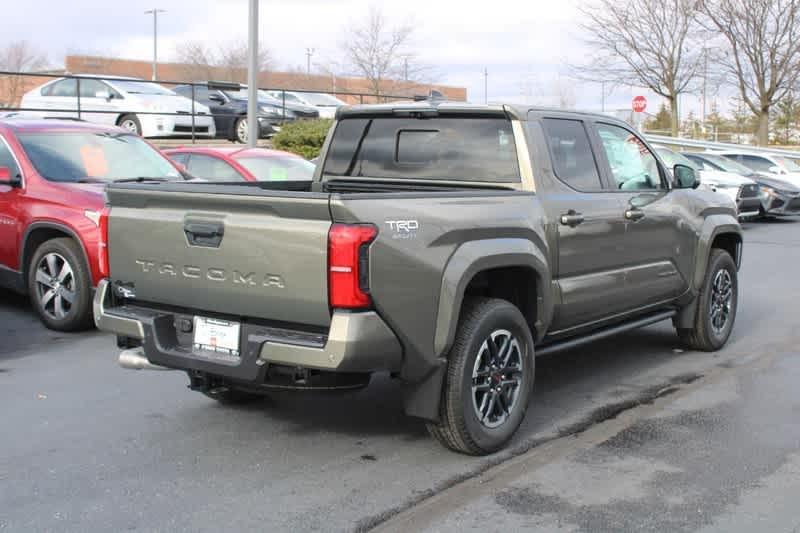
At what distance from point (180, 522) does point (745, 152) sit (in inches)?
855

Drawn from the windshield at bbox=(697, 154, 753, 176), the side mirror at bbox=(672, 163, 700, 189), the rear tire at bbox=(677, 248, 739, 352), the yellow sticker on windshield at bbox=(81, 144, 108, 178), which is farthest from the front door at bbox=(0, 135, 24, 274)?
the windshield at bbox=(697, 154, 753, 176)

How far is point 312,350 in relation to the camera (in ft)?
14.3

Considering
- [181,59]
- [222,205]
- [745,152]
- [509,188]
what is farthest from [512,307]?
[181,59]

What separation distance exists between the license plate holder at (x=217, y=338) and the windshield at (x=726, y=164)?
57.9 ft

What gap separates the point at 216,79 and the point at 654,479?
153ft

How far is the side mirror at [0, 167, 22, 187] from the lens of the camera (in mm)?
8477

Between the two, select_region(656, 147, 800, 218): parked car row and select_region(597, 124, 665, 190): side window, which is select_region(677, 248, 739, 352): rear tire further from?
select_region(656, 147, 800, 218): parked car row

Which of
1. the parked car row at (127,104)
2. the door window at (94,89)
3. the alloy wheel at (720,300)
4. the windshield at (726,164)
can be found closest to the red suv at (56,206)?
the alloy wheel at (720,300)

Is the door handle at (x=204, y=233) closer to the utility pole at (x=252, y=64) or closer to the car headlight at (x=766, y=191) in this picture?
the utility pole at (x=252, y=64)

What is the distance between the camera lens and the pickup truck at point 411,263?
14.4 feet

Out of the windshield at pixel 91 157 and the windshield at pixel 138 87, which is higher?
the windshield at pixel 138 87

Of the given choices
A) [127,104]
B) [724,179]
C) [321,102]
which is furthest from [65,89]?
[724,179]

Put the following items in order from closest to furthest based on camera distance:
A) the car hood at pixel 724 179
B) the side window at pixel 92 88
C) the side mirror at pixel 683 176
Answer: the side mirror at pixel 683 176 < the car hood at pixel 724 179 < the side window at pixel 92 88

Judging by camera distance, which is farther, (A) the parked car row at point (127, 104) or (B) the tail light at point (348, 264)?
(A) the parked car row at point (127, 104)
